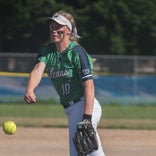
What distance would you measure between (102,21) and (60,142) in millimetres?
24391

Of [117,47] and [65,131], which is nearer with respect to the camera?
[65,131]

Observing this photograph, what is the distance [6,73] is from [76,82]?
18.2 meters

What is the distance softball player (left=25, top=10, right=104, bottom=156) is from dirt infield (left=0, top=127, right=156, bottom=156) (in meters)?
4.08

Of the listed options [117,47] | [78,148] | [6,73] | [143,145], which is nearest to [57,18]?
[78,148]

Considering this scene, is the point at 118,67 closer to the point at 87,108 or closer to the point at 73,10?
the point at 73,10

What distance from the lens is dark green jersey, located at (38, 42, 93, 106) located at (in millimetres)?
6043

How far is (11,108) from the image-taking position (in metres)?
21.4

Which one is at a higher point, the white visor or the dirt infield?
the white visor

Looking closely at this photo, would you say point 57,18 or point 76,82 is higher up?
point 57,18

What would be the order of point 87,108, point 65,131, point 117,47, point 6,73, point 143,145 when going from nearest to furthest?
point 87,108 → point 143,145 → point 65,131 → point 6,73 → point 117,47

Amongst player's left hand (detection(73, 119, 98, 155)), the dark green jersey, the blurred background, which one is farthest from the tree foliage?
player's left hand (detection(73, 119, 98, 155))

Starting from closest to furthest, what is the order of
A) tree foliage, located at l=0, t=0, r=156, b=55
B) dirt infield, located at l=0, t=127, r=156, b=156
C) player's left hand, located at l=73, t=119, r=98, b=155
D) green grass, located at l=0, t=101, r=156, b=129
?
player's left hand, located at l=73, t=119, r=98, b=155 < dirt infield, located at l=0, t=127, r=156, b=156 < green grass, located at l=0, t=101, r=156, b=129 < tree foliage, located at l=0, t=0, r=156, b=55

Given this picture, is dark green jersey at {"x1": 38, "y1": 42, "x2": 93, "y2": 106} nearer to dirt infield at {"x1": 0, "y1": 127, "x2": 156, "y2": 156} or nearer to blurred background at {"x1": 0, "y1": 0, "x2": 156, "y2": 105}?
dirt infield at {"x1": 0, "y1": 127, "x2": 156, "y2": 156}

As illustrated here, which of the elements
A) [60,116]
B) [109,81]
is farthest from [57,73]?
[109,81]
